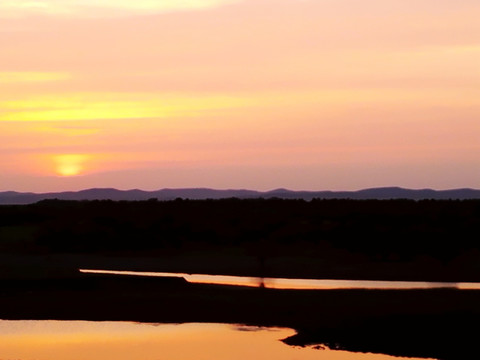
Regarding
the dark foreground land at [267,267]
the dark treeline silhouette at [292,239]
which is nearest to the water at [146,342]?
the dark foreground land at [267,267]

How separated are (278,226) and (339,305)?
29410 millimetres

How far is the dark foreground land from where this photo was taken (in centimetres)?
2516

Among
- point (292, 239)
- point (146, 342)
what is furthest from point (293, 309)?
point (292, 239)

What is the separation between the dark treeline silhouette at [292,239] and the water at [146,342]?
1433 centimetres

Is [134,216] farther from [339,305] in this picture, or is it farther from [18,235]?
[339,305]

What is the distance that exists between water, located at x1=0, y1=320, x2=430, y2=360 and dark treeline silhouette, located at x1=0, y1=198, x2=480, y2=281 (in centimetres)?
1433

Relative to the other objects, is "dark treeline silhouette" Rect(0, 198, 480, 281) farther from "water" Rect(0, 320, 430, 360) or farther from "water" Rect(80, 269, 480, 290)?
"water" Rect(0, 320, 430, 360)

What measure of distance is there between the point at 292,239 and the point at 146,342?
29.2 m

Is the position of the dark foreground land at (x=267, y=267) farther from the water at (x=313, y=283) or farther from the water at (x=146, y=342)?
the water at (x=313, y=283)

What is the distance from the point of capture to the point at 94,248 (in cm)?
5166

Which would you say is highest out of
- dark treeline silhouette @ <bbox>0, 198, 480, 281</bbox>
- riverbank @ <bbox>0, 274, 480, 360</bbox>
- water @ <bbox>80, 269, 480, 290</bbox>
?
dark treeline silhouette @ <bbox>0, 198, 480, 281</bbox>

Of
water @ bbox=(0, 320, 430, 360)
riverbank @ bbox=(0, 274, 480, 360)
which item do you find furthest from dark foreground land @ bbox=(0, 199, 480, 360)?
water @ bbox=(0, 320, 430, 360)

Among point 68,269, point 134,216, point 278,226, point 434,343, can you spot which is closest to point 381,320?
point 434,343

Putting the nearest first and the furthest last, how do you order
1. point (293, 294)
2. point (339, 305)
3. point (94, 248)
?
point (339, 305)
point (293, 294)
point (94, 248)
